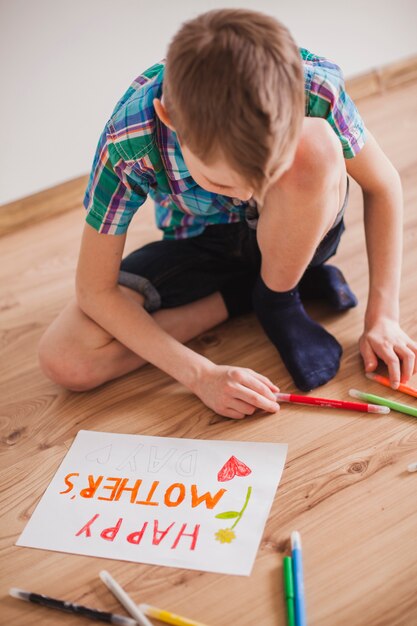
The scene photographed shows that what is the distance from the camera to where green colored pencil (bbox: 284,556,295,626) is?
697mm

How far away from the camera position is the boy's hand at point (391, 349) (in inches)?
36.8

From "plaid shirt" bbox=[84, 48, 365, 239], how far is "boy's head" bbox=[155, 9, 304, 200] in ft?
0.58

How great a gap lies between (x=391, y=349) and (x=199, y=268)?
342mm

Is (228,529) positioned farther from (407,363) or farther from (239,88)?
(239,88)

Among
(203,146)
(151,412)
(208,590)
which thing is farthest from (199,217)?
(208,590)

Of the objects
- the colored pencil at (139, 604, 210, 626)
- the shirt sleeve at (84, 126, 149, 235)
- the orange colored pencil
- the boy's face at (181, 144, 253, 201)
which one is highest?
the boy's face at (181, 144, 253, 201)

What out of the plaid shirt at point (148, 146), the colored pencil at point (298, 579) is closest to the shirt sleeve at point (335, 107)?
the plaid shirt at point (148, 146)

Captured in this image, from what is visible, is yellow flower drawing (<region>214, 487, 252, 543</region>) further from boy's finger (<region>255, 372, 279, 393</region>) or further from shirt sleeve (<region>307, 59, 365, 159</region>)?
shirt sleeve (<region>307, 59, 365, 159</region>)

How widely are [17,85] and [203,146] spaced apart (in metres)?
0.94

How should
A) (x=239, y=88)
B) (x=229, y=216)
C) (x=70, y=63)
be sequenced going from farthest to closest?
(x=70, y=63), (x=229, y=216), (x=239, y=88)

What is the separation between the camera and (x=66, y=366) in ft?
3.40

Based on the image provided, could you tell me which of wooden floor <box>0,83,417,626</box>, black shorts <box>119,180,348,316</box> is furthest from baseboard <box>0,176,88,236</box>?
black shorts <box>119,180,348,316</box>

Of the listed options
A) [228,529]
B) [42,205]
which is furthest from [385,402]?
[42,205]

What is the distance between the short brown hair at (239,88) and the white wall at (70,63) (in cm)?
87
